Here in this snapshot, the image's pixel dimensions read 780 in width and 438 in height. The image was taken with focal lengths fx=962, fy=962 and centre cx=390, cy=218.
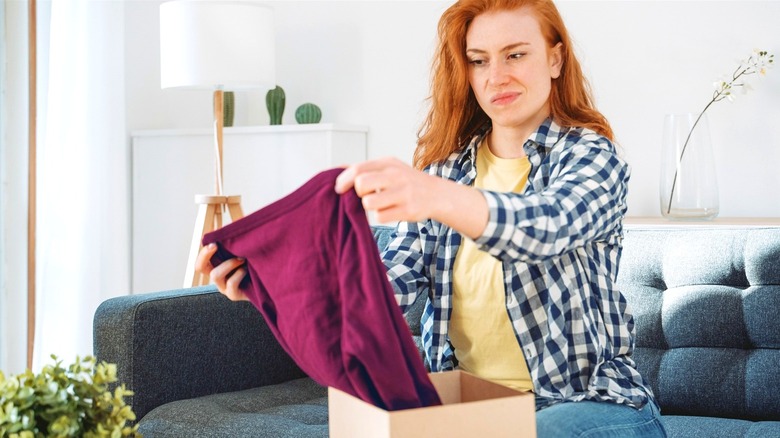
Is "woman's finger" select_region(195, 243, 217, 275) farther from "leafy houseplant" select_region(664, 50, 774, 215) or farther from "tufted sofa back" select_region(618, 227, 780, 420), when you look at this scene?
"leafy houseplant" select_region(664, 50, 774, 215)

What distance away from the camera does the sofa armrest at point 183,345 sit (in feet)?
6.88

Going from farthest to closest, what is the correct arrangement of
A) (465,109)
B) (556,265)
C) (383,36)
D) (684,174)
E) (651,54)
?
(383,36), (651,54), (684,174), (465,109), (556,265)

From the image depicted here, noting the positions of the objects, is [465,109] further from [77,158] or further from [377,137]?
→ [77,158]

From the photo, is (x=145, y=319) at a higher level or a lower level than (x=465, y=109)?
lower

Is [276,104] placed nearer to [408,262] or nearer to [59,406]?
[408,262]

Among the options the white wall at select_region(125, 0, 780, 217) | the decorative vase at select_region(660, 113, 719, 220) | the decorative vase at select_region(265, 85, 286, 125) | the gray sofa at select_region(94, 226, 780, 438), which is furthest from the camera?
the decorative vase at select_region(265, 85, 286, 125)

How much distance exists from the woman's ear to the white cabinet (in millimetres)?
2069

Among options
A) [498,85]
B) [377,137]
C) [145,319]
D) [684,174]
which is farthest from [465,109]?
[377,137]

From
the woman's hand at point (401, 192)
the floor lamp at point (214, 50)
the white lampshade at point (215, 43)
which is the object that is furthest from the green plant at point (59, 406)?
the white lampshade at point (215, 43)

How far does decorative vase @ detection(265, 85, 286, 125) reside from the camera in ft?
12.8

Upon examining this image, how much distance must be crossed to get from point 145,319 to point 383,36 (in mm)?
1953

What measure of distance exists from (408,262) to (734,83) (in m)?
1.63

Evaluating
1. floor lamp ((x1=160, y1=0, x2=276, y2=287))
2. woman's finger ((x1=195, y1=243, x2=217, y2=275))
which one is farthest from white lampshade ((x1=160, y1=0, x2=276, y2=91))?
woman's finger ((x1=195, y1=243, x2=217, y2=275))

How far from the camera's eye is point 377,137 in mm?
3775
